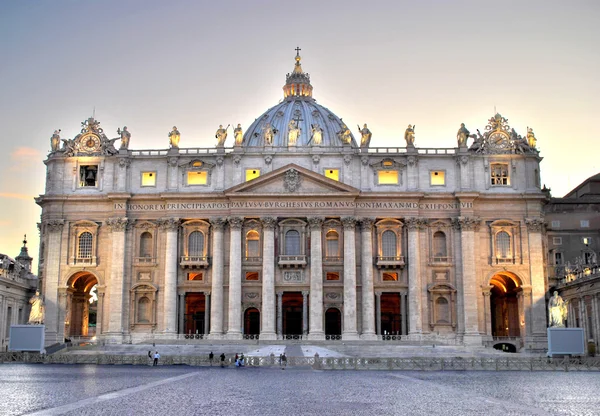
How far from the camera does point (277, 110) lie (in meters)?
115

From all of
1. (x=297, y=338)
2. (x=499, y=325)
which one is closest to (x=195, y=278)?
(x=297, y=338)

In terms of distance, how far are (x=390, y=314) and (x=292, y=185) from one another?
1634 centimetres

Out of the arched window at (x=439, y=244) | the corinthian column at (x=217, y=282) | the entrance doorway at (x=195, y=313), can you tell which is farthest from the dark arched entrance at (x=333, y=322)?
the entrance doorway at (x=195, y=313)

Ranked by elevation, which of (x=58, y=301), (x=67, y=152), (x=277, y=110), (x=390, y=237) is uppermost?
(x=277, y=110)

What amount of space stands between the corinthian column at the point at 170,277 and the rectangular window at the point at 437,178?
25.0 metres

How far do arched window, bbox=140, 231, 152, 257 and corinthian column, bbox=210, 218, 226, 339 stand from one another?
6.54 meters

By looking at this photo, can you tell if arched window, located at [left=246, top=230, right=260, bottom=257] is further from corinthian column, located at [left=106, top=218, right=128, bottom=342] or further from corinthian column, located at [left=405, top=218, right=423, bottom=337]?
corinthian column, located at [left=405, top=218, right=423, bottom=337]

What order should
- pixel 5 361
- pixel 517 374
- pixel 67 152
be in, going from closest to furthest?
1. pixel 517 374
2. pixel 5 361
3. pixel 67 152

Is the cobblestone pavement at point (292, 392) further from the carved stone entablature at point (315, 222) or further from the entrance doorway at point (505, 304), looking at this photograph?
the entrance doorway at point (505, 304)

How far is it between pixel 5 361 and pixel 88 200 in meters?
25.0

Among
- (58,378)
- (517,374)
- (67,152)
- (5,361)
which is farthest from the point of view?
(67,152)

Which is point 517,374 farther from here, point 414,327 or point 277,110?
point 277,110

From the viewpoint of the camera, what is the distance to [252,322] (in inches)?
3095

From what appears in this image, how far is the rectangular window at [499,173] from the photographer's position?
78.5m
